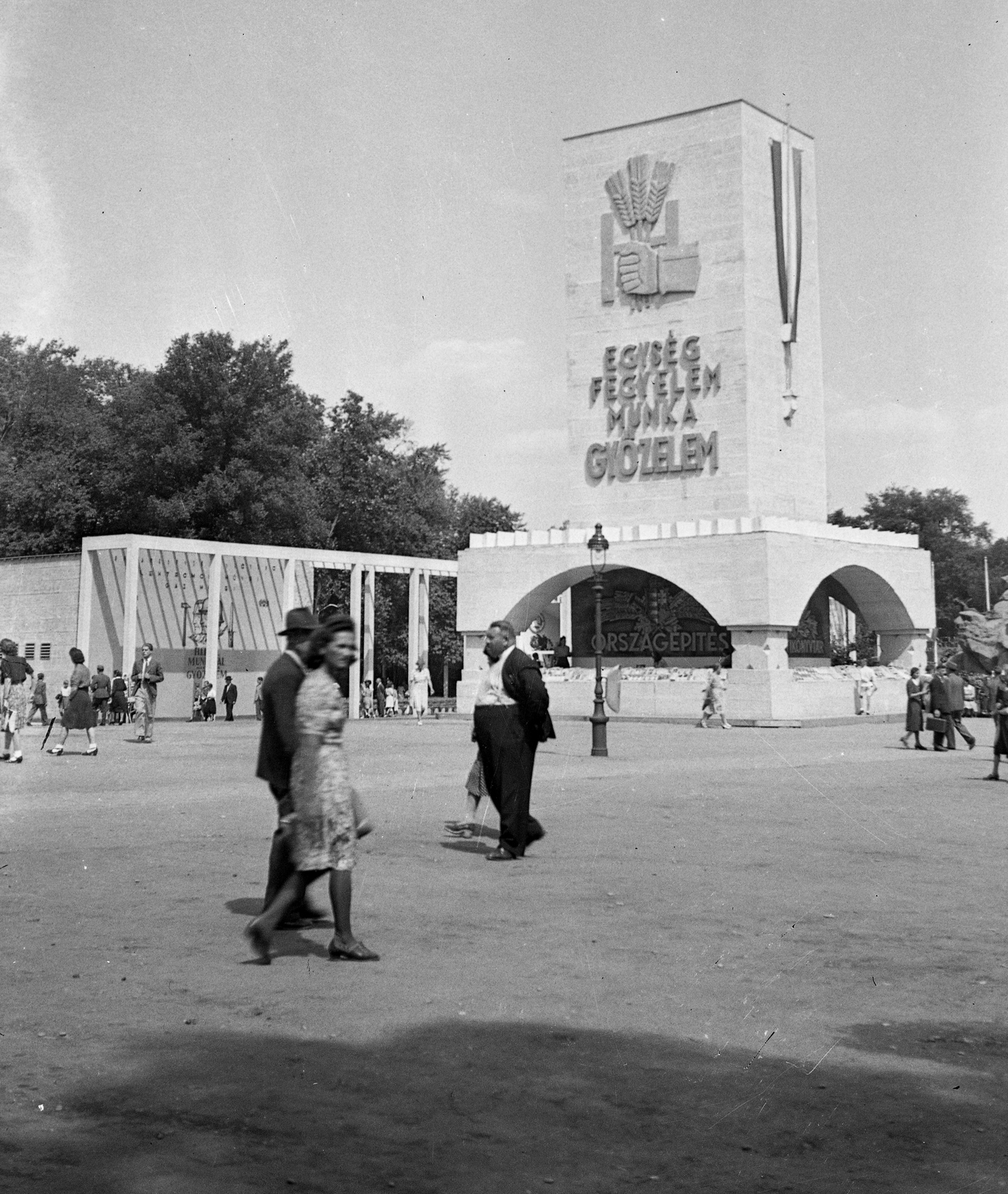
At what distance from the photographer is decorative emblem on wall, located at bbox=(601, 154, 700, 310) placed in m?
42.9

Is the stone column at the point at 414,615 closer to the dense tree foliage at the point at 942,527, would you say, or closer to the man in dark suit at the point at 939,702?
the man in dark suit at the point at 939,702

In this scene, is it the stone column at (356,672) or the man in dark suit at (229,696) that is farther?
the stone column at (356,672)

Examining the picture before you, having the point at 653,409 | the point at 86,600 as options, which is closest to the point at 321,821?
the point at 86,600

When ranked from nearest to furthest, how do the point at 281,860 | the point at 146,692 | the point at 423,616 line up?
the point at 281,860 < the point at 146,692 < the point at 423,616

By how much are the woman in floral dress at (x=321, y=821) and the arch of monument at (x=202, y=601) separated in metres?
32.8

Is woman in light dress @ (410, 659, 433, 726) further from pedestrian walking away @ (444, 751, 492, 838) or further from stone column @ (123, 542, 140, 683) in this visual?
pedestrian walking away @ (444, 751, 492, 838)

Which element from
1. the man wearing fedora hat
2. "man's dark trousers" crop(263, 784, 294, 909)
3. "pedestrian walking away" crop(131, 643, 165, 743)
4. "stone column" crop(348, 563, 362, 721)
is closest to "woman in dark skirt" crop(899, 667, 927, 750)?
"pedestrian walking away" crop(131, 643, 165, 743)

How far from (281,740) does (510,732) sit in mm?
3921

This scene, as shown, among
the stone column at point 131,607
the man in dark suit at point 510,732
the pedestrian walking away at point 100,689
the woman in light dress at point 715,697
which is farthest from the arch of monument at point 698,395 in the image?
the man in dark suit at point 510,732

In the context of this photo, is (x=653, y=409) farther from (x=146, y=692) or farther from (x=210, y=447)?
(x=146, y=692)

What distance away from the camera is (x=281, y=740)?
758cm

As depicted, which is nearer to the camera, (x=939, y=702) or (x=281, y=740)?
(x=281, y=740)

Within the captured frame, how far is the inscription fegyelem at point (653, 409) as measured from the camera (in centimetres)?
4238

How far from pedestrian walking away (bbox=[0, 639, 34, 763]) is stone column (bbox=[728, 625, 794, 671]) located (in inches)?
864
